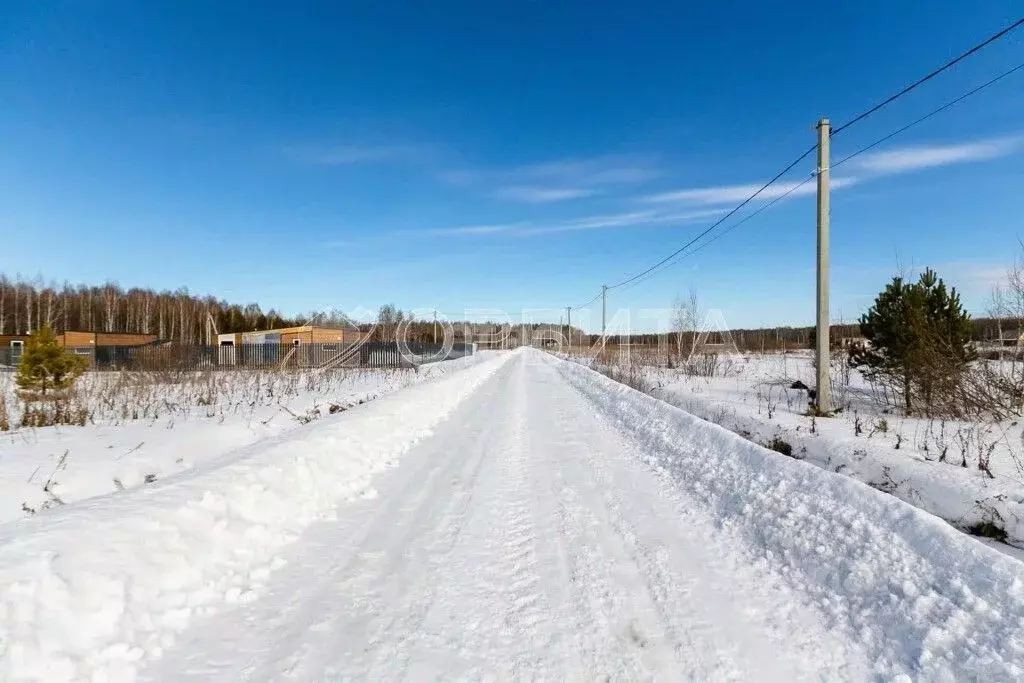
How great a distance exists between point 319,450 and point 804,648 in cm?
537

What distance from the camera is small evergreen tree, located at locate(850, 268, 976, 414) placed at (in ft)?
34.0

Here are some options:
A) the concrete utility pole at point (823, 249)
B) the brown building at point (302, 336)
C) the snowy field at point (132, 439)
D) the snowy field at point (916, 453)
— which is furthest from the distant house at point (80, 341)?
the concrete utility pole at point (823, 249)

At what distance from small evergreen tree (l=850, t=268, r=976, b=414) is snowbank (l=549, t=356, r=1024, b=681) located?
24.7ft

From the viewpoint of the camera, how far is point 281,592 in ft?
10.2

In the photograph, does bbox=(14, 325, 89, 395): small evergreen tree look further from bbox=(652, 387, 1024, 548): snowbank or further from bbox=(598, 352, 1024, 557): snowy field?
bbox=(652, 387, 1024, 548): snowbank

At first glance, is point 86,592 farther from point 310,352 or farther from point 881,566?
point 310,352

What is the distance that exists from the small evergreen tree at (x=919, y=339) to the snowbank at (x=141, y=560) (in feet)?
38.6

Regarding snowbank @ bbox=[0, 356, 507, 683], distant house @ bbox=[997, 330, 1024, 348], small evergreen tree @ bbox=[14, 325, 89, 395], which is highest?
distant house @ bbox=[997, 330, 1024, 348]

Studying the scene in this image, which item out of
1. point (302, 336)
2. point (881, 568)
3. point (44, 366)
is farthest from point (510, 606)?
point (302, 336)

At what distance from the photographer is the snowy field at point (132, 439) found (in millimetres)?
5160

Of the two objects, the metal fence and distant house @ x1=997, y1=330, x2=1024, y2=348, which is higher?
distant house @ x1=997, y1=330, x2=1024, y2=348

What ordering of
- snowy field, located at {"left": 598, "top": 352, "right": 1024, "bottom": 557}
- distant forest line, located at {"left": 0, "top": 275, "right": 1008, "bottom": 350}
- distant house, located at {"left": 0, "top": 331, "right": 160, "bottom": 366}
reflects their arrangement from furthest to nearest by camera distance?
1. distant forest line, located at {"left": 0, "top": 275, "right": 1008, "bottom": 350}
2. distant house, located at {"left": 0, "top": 331, "right": 160, "bottom": 366}
3. snowy field, located at {"left": 598, "top": 352, "right": 1024, "bottom": 557}

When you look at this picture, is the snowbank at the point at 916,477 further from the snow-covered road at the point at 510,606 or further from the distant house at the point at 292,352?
the distant house at the point at 292,352

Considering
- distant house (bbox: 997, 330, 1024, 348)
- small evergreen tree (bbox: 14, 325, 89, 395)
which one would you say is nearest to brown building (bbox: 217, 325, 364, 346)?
small evergreen tree (bbox: 14, 325, 89, 395)
